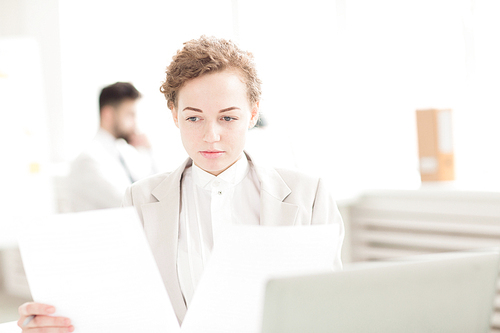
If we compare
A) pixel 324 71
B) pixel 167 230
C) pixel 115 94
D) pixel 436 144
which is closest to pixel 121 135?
pixel 115 94

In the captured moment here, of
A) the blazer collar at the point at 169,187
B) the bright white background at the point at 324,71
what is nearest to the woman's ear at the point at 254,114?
the blazer collar at the point at 169,187

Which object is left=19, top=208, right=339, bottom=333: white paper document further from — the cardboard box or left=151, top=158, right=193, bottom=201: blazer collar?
the cardboard box

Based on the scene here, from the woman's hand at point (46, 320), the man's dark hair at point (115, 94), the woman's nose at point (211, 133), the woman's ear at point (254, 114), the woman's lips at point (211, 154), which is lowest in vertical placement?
the woman's hand at point (46, 320)

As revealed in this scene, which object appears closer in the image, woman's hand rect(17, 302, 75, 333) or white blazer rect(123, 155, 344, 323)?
woman's hand rect(17, 302, 75, 333)

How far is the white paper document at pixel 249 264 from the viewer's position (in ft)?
3.25

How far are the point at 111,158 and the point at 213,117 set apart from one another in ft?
6.51

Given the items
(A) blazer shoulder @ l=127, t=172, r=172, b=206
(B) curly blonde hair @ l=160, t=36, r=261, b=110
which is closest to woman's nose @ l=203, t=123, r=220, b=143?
(B) curly blonde hair @ l=160, t=36, r=261, b=110

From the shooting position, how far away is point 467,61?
10.6 feet

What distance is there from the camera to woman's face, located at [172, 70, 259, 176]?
1.36 meters

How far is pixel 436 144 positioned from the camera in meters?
2.98

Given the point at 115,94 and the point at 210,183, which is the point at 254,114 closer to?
the point at 210,183

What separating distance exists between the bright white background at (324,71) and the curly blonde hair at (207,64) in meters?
1.37

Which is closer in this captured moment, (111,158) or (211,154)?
(211,154)

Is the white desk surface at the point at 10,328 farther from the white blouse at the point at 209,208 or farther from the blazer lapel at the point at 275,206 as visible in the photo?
the blazer lapel at the point at 275,206
